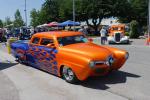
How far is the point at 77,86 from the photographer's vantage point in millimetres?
9055

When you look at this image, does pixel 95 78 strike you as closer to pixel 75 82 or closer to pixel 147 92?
pixel 75 82

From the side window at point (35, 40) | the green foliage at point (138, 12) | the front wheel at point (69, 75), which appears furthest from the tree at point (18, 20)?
the front wheel at point (69, 75)

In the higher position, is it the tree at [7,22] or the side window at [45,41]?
the tree at [7,22]

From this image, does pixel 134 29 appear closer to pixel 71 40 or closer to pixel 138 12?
pixel 71 40

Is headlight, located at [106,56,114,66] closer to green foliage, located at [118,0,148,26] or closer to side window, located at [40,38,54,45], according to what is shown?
side window, located at [40,38,54,45]

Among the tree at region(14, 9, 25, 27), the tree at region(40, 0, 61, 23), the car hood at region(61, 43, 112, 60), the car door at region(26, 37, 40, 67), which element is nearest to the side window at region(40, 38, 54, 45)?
the car door at region(26, 37, 40, 67)

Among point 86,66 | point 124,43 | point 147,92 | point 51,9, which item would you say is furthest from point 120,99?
point 51,9

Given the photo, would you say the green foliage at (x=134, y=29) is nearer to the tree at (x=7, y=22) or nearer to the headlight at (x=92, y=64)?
the headlight at (x=92, y=64)

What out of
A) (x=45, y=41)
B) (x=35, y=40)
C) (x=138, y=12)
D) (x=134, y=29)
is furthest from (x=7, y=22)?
(x=45, y=41)

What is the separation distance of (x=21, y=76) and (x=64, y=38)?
1.99 m

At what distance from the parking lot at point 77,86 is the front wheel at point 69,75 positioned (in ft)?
0.49

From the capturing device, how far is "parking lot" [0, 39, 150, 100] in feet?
26.1

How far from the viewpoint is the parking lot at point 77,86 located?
7.95 m

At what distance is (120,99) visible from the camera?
7.54 m
